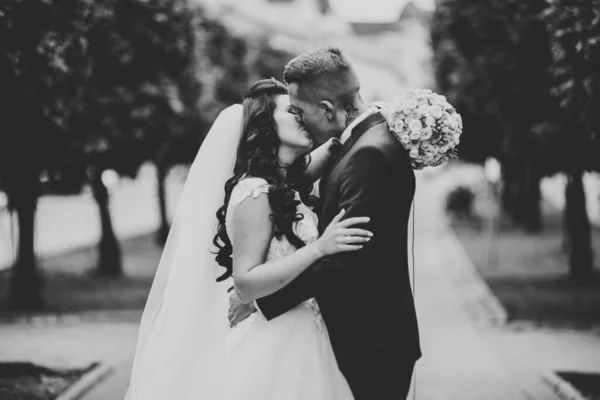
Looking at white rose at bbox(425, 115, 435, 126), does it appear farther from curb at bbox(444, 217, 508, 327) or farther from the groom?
curb at bbox(444, 217, 508, 327)

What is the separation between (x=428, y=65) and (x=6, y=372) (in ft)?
70.7

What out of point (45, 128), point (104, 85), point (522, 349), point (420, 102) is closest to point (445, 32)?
point (104, 85)

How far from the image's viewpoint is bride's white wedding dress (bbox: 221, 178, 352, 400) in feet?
12.9

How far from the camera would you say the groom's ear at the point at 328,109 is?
361 cm

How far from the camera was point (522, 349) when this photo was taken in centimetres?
1155

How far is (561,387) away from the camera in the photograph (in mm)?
9008

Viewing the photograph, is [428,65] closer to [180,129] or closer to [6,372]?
[180,129]

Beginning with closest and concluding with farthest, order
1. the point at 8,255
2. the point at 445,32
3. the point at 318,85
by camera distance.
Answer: the point at 318,85 → the point at 445,32 → the point at 8,255

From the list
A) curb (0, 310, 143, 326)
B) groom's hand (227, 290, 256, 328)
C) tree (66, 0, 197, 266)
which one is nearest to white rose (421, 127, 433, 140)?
groom's hand (227, 290, 256, 328)

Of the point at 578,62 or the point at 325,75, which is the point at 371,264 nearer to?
the point at 325,75

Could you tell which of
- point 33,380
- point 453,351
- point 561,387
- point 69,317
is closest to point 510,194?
point 453,351

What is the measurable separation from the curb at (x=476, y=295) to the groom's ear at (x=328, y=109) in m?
10.4

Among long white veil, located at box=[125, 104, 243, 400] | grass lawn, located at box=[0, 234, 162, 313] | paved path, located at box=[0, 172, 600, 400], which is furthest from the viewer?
grass lawn, located at box=[0, 234, 162, 313]

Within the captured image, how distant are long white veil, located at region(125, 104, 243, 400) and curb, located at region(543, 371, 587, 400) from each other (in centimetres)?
530
